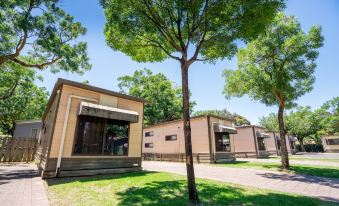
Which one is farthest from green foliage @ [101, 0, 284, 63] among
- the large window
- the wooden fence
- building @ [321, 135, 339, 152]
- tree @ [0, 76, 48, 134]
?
building @ [321, 135, 339, 152]

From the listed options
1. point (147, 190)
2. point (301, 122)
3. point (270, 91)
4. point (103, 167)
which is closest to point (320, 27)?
point (270, 91)

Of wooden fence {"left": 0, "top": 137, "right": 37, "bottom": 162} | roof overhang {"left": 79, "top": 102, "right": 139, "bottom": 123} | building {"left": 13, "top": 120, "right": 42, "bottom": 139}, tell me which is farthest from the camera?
building {"left": 13, "top": 120, "right": 42, "bottom": 139}

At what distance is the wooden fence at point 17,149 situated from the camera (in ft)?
47.7

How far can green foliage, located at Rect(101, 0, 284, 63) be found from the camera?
22.1 ft

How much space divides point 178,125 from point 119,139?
33.3 feet

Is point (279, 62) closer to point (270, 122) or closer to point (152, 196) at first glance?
point (152, 196)

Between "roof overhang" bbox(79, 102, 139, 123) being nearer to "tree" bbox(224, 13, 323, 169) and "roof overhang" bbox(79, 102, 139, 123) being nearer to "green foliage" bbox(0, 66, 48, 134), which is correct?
"tree" bbox(224, 13, 323, 169)

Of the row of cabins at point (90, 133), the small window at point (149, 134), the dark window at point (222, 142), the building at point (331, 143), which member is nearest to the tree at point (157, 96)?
the small window at point (149, 134)

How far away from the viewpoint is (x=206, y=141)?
59.0 ft

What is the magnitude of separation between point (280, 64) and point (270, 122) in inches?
1890

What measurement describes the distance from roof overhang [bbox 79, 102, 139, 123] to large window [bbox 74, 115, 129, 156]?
2.65 ft

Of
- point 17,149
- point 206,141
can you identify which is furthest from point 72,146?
point 206,141

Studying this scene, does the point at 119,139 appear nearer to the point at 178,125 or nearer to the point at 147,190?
the point at 147,190

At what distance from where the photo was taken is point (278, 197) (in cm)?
607
